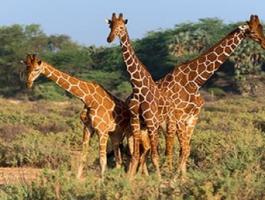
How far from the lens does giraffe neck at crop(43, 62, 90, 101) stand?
12602 millimetres

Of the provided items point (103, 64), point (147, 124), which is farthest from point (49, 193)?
point (103, 64)

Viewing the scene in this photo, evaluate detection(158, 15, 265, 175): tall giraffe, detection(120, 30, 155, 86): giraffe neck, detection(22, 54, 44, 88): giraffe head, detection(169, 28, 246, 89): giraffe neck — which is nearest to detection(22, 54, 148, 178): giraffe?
detection(22, 54, 44, 88): giraffe head

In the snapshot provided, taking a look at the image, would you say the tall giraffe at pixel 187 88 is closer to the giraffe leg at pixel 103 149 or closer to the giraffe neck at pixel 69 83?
the giraffe leg at pixel 103 149

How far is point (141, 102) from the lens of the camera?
39.1ft

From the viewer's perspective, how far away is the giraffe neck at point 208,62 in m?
12.7

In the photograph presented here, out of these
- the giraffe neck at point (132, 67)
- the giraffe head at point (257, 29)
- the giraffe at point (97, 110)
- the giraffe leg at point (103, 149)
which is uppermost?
the giraffe head at point (257, 29)

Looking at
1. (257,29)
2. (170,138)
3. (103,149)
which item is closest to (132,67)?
(170,138)

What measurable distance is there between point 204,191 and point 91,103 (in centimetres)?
543

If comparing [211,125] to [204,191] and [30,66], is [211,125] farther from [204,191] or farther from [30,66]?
[204,191]

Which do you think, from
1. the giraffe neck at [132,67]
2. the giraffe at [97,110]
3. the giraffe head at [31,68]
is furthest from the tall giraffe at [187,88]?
the giraffe head at [31,68]

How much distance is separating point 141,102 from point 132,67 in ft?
2.15

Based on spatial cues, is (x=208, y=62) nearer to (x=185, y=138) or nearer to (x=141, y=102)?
(x=185, y=138)

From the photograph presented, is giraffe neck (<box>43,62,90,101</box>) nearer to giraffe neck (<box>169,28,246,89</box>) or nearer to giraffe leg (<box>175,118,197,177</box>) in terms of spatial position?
giraffe neck (<box>169,28,246,89</box>)

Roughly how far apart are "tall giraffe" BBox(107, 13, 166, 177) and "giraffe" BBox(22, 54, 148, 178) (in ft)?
1.43
